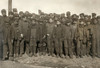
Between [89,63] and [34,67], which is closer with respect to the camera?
[34,67]

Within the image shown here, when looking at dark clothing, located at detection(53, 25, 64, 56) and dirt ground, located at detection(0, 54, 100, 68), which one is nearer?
dirt ground, located at detection(0, 54, 100, 68)

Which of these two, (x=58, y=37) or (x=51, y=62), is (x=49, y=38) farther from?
(x=51, y=62)

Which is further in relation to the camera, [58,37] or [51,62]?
[58,37]

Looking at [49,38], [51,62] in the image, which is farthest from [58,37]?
[51,62]

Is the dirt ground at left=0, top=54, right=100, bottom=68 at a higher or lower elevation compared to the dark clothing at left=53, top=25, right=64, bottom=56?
lower

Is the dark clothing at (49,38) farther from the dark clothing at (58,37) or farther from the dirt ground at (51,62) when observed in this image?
the dirt ground at (51,62)

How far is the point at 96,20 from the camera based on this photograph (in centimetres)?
1201

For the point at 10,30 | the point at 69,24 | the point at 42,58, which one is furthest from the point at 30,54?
the point at 69,24

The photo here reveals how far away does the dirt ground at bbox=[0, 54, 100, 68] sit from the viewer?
34.5ft

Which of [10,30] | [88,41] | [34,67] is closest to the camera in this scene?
[34,67]

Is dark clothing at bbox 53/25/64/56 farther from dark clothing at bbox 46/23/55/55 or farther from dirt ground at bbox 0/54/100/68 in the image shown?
dirt ground at bbox 0/54/100/68

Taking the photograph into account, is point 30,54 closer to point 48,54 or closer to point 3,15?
point 48,54

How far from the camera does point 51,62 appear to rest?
36.2ft

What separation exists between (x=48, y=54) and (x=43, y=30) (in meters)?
1.01
